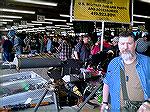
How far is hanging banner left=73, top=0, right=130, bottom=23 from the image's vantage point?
650 cm

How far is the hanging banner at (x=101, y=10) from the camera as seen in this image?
256 inches

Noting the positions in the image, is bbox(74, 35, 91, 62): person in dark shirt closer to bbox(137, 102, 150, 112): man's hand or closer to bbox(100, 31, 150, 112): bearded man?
bbox(100, 31, 150, 112): bearded man

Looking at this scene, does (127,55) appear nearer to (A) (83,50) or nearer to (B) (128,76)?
(B) (128,76)

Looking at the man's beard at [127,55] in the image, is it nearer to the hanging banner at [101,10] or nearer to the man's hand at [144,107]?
the man's hand at [144,107]

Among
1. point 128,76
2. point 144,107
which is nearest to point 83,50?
point 128,76

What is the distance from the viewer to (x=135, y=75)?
2484 mm

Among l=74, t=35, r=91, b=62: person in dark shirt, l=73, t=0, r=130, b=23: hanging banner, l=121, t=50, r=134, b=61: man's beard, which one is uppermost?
l=73, t=0, r=130, b=23: hanging banner

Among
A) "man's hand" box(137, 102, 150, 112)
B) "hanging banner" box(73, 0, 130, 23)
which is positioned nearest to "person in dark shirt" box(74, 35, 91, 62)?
"hanging banner" box(73, 0, 130, 23)

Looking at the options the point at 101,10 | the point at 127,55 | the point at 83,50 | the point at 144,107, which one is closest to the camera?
the point at 144,107

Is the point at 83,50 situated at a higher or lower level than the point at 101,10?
lower

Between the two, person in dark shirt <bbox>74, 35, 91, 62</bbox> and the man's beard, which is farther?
person in dark shirt <bbox>74, 35, 91, 62</bbox>

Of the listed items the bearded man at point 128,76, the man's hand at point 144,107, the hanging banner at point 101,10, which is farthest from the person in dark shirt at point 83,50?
the man's hand at point 144,107

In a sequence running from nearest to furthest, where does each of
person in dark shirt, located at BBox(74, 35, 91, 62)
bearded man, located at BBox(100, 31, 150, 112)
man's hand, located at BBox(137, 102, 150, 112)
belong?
man's hand, located at BBox(137, 102, 150, 112) → bearded man, located at BBox(100, 31, 150, 112) → person in dark shirt, located at BBox(74, 35, 91, 62)

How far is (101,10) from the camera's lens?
664 centimetres
